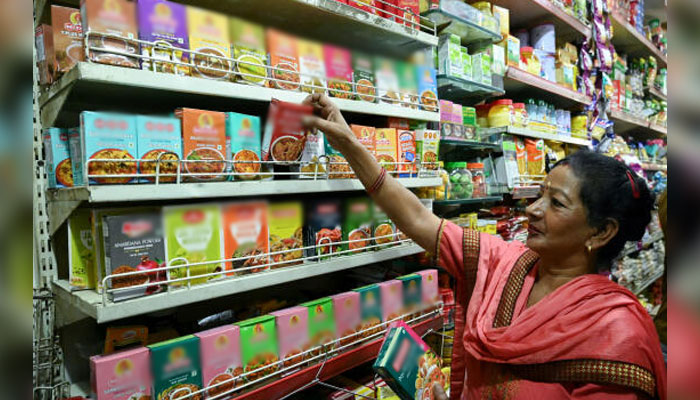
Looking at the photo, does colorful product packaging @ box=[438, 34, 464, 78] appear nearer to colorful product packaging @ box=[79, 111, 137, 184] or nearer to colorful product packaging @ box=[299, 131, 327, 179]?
colorful product packaging @ box=[299, 131, 327, 179]

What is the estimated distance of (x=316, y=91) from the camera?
164 cm

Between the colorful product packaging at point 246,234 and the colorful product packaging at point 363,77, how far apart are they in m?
0.69

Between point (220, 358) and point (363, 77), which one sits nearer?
point (220, 358)

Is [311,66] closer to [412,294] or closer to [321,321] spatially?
[321,321]

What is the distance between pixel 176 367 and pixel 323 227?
2.41 ft

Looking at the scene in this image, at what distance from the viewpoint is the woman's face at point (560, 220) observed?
4.34 feet

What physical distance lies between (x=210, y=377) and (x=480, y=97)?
94.4 inches

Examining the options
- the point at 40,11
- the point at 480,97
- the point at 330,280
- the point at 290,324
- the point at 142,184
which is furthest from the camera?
the point at 480,97

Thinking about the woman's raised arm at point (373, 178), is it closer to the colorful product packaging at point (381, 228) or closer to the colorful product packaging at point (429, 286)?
the colorful product packaging at point (381, 228)

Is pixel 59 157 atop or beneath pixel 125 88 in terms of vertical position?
beneath

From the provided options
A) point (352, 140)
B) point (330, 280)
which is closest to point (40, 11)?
point (352, 140)

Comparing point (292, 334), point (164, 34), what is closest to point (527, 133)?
point (292, 334)

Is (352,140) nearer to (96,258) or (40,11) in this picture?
(96,258)

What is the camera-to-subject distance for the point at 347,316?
1688mm
